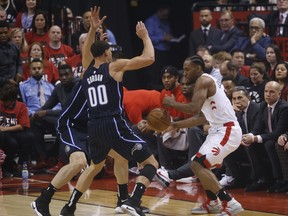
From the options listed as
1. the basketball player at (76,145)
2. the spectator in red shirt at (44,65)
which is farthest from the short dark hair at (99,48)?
the spectator in red shirt at (44,65)

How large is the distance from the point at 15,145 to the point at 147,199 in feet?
11.0

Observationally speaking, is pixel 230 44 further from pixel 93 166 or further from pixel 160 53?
pixel 93 166

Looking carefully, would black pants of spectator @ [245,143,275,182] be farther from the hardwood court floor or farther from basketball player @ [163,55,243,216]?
basketball player @ [163,55,243,216]

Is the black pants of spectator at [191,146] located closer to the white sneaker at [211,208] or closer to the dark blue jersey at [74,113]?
the white sneaker at [211,208]

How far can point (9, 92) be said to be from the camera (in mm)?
14391

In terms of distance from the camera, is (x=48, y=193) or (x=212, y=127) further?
(x=212, y=127)

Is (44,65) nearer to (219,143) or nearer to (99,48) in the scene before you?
(99,48)

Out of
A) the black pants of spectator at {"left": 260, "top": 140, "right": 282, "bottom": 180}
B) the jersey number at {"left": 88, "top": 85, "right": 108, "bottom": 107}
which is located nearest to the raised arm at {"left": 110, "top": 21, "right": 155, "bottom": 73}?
the jersey number at {"left": 88, "top": 85, "right": 108, "bottom": 107}

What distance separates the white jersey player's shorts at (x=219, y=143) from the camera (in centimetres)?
1055

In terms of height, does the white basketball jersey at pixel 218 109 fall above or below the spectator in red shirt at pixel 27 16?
below

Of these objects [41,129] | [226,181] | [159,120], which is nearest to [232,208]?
[159,120]

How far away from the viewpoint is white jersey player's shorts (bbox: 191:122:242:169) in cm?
1055

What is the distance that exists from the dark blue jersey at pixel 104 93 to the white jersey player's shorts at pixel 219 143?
3.72 ft

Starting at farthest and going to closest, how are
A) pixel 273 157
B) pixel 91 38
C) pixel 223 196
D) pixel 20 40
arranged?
1. pixel 20 40
2. pixel 273 157
3. pixel 91 38
4. pixel 223 196
